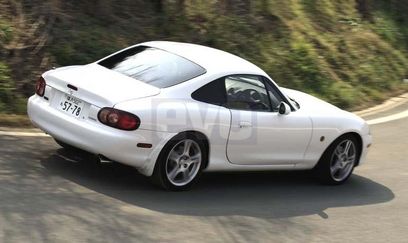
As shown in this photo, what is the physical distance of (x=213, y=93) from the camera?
22.4 feet

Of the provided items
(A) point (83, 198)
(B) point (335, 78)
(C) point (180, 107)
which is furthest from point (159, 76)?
(B) point (335, 78)

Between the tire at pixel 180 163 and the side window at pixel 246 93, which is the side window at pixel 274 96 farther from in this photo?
the tire at pixel 180 163

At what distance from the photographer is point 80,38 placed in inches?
419

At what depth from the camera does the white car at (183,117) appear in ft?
20.6

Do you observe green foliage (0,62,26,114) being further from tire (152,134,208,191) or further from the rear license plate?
tire (152,134,208,191)

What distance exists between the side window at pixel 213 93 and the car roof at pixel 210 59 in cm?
16

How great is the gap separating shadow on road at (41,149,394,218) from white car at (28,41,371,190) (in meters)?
0.24

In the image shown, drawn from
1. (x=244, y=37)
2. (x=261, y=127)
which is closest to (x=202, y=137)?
(x=261, y=127)

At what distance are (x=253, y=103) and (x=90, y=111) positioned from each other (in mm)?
1787

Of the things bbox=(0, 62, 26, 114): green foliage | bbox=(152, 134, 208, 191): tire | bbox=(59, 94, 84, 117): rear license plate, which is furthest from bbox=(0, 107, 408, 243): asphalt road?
bbox=(0, 62, 26, 114): green foliage

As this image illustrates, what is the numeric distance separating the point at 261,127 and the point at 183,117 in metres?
0.99

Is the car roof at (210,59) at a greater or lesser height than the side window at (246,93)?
greater

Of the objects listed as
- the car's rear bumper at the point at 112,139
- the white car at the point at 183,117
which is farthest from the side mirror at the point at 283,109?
the car's rear bumper at the point at 112,139

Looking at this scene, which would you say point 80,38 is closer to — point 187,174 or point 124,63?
point 124,63
